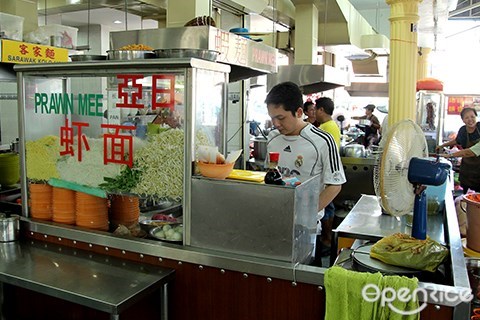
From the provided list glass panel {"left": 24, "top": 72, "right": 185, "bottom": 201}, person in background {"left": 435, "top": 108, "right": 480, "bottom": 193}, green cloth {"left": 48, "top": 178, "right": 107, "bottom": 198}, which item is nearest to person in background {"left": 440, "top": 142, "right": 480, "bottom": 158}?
person in background {"left": 435, "top": 108, "right": 480, "bottom": 193}

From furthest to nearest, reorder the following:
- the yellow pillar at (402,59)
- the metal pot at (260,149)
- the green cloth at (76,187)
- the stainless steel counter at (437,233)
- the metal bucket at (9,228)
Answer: the metal pot at (260,149)
the yellow pillar at (402,59)
the metal bucket at (9,228)
the green cloth at (76,187)
the stainless steel counter at (437,233)

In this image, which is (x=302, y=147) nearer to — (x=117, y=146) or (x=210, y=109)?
(x=210, y=109)

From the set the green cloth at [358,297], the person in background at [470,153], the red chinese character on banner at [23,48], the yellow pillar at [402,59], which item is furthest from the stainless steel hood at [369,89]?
the green cloth at [358,297]

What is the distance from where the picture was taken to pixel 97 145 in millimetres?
2234

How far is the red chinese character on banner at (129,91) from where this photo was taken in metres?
2.08

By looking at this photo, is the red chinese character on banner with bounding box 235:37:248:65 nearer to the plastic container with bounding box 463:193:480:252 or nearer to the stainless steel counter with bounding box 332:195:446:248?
the stainless steel counter with bounding box 332:195:446:248

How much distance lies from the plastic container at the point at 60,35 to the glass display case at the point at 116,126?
2.22m

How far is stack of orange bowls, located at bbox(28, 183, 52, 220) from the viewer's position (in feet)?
7.97

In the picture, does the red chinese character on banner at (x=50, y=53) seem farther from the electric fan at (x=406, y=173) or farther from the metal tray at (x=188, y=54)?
the electric fan at (x=406, y=173)

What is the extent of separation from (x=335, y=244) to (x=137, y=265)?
108 cm

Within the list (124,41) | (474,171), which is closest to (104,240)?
(124,41)

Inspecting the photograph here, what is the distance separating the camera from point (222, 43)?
3.41 meters

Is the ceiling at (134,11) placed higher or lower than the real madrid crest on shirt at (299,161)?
higher

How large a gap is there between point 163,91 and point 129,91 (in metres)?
0.19
